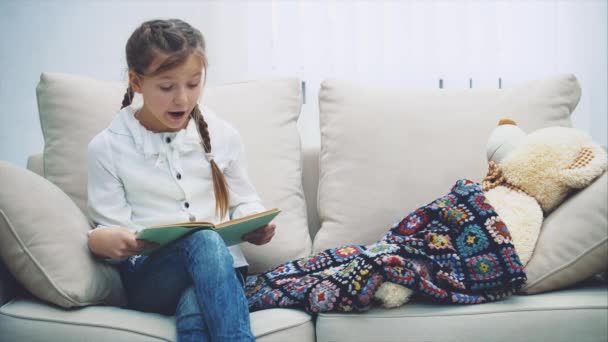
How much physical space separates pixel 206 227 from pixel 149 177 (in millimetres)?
271

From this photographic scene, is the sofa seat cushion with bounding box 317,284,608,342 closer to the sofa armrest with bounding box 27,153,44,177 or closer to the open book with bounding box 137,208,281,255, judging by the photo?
the open book with bounding box 137,208,281,255

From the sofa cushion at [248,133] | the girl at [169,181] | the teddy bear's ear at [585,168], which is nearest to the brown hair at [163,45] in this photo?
the girl at [169,181]

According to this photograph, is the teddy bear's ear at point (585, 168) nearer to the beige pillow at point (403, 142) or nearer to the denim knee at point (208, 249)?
the beige pillow at point (403, 142)

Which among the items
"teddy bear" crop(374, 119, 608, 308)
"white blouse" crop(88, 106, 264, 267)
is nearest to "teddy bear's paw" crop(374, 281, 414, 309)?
"teddy bear" crop(374, 119, 608, 308)

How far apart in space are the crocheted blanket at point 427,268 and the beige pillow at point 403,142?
207 millimetres

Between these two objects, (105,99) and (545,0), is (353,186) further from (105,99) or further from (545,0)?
(545,0)

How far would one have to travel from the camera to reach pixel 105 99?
152 centimetres

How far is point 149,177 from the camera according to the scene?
1.29 m

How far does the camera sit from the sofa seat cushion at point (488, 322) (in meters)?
1.07

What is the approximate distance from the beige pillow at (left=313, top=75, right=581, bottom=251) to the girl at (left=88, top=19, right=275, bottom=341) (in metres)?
0.29

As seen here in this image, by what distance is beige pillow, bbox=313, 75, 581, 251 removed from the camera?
153 centimetres

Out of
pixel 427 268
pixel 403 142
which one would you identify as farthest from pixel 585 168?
pixel 403 142

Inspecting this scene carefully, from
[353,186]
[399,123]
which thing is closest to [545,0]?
[399,123]

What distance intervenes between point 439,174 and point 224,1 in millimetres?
1094
